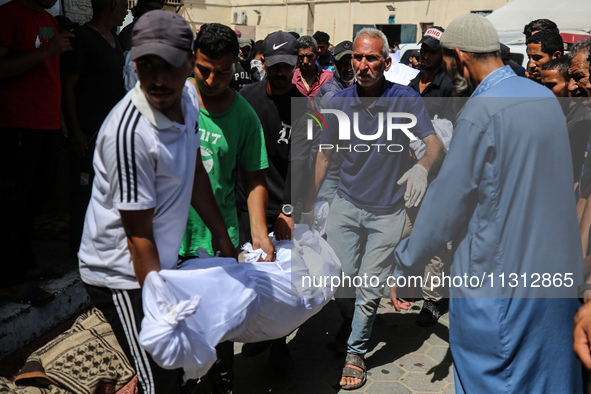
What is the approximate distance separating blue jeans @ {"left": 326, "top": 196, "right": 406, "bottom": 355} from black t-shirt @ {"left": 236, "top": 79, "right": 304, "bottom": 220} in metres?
0.43

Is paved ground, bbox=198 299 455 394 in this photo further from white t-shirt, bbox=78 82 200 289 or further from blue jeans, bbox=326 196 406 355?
white t-shirt, bbox=78 82 200 289

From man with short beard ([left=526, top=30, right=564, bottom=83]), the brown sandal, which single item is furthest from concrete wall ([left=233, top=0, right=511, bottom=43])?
the brown sandal

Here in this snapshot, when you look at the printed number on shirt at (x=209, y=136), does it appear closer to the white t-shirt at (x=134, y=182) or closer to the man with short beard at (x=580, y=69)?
the white t-shirt at (x=134, y=182)

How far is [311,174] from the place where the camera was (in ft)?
13.9

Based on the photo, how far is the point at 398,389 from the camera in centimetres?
379

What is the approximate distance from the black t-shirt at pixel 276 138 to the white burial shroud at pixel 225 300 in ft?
1.85

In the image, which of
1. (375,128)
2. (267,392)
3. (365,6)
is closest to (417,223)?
(375,128)

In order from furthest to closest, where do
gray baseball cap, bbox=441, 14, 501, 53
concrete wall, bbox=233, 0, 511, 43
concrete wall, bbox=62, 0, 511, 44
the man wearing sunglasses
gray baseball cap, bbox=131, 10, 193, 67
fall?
concrete wall, bbox=62, 0, 511, 44
concrete wall, bbox=233, 0, 511, 43
the man wearing sunglasses
gray baseball cap, bbox=441, 14, 501, 53
gray baseball cap, bbox=131, 10, 193, 67

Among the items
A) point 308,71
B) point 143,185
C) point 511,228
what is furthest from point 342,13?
point 143,185

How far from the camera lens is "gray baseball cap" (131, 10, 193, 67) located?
2061mm

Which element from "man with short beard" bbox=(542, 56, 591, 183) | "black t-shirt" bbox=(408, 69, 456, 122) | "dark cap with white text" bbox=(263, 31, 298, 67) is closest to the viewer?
"dark cap with white text" bbox=(263, 31, 298, 67)

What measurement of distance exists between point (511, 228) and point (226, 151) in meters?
1.56

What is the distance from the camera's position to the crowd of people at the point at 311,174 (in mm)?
2223

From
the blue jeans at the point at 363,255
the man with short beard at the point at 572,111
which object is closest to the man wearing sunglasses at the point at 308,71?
the man with short beard at the point at 572,111
